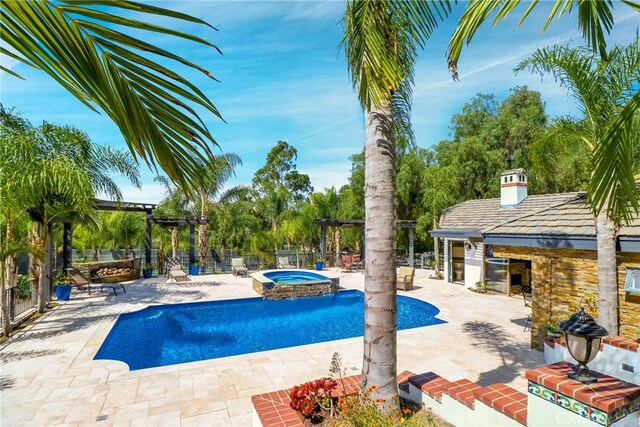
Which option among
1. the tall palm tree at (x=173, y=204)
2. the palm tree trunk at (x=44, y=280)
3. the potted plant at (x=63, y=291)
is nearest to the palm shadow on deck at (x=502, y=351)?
the palm tree trunk at (x=44, y=280)

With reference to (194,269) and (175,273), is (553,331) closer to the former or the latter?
(175,273)

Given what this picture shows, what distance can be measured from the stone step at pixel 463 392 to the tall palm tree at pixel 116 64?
4.38m

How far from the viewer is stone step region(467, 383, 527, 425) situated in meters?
3.65

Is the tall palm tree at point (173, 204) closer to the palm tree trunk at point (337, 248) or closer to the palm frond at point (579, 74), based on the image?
the palm tree trunk at point (337, 248)

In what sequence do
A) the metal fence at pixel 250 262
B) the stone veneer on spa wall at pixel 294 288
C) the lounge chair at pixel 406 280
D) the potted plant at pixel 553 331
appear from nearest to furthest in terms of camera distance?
1. the potted plant at pixel 553 331
2. the stone veneer on spa wall at pixel 294 288
3. the lounge chair at pixel 406 280
4. the metal fence at pixel 250 262

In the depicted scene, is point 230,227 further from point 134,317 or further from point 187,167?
point 187,167

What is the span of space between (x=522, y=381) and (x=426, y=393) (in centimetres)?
284

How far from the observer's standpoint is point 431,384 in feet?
15.6

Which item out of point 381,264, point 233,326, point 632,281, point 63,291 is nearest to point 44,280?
point 63,291

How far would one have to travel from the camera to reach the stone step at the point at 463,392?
4168 mm

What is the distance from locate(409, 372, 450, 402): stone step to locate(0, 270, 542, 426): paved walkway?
1.85 metres

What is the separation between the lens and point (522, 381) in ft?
20.5

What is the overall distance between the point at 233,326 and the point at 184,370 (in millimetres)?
4443

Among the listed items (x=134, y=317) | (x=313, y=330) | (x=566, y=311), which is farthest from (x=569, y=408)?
(x=134, y=317)
